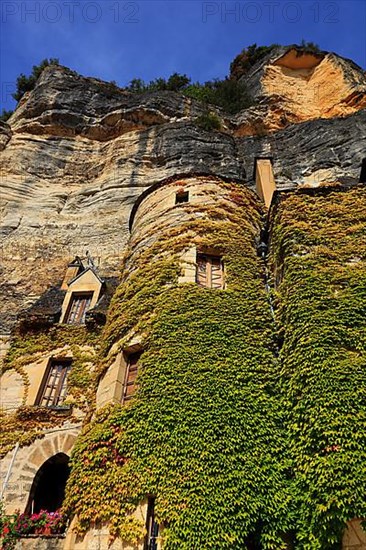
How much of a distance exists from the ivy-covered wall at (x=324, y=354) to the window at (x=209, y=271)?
134cm

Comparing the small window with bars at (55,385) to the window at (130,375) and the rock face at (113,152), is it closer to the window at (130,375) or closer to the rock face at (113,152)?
the window at (130,375)

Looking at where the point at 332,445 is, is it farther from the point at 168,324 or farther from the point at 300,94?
the point at 300,94

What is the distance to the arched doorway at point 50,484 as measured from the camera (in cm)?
940

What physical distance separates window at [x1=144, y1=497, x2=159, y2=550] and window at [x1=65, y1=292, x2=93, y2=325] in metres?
7.43

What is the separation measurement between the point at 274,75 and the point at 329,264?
100 feet

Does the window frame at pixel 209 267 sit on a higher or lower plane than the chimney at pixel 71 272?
lower

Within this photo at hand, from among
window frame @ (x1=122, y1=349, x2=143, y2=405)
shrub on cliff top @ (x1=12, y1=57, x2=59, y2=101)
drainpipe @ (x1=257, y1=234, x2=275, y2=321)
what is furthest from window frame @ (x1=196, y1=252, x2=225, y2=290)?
shrub on cliff top @ (x1=12, y1=57, x2=59, y2=101)

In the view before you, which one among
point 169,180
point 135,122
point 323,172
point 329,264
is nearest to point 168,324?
point 329,264

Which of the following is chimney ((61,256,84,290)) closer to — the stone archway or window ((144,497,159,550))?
the stone archway

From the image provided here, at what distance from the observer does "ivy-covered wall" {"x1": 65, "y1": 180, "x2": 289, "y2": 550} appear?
18.6ft

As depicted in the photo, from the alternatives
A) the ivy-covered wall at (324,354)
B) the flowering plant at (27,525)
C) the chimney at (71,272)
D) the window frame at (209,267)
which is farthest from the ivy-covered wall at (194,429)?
the chimney at (71,272)

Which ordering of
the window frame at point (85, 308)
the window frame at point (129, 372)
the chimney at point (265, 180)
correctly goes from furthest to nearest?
1. the chimney at point (265, 180)
2. the window frame at point (85, 308)
3. the window frame at point (129, 372)

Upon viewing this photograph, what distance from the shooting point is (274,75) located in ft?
109

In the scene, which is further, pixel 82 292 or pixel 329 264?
pixel 82 292
